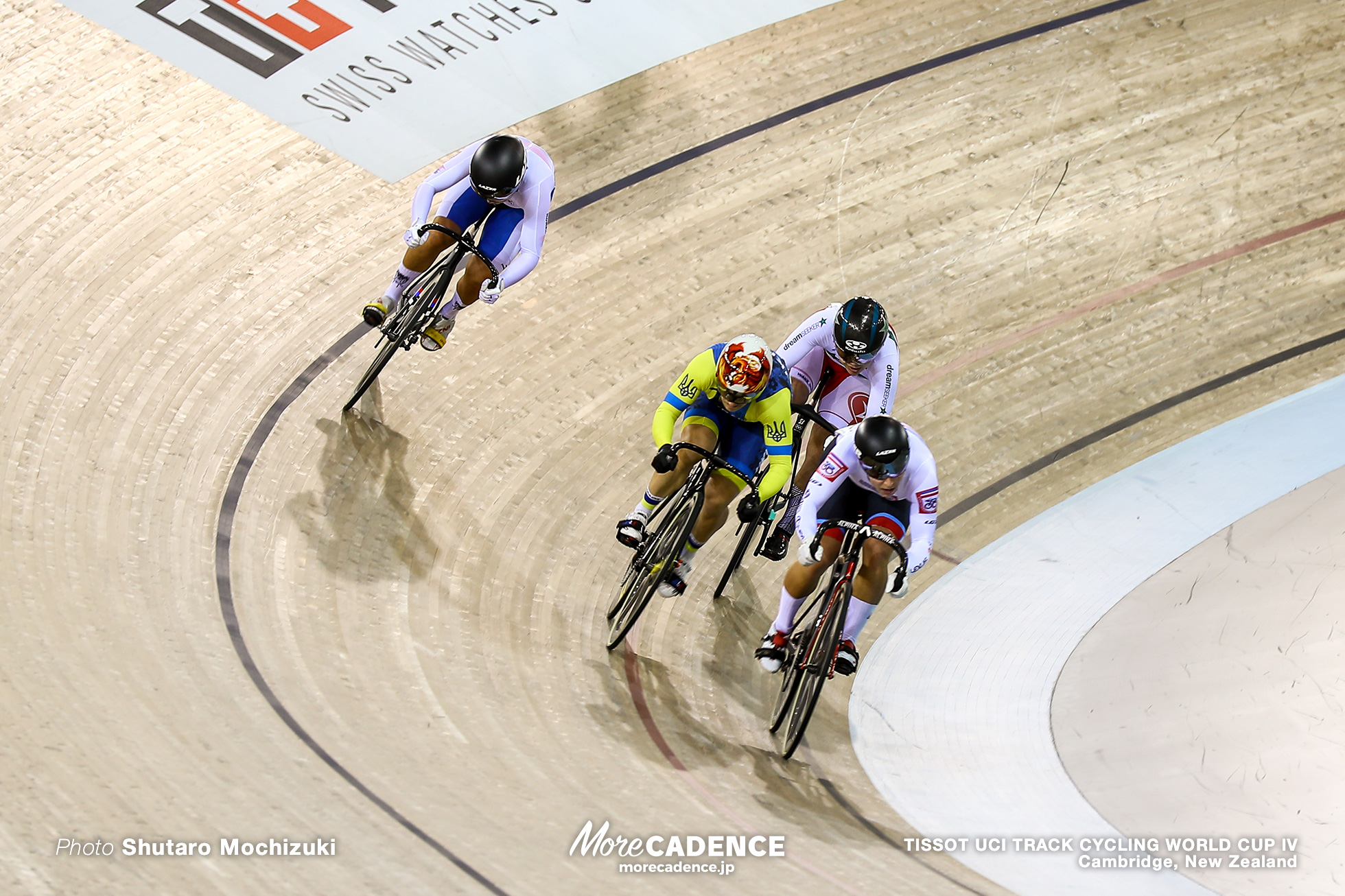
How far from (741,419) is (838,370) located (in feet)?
2.24

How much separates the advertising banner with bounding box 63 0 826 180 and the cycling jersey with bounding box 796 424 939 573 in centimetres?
341

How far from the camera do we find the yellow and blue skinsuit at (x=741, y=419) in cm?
462

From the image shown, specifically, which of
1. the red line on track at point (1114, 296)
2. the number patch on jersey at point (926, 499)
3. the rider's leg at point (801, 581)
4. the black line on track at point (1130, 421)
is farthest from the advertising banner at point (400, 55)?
the number patch on jersey at point (926, 499)

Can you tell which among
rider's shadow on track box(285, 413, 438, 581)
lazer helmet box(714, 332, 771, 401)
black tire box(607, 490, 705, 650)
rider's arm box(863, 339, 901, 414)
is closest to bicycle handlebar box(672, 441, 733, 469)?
black tire box(607, 490, 705, 650)

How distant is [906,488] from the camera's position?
4316 mm

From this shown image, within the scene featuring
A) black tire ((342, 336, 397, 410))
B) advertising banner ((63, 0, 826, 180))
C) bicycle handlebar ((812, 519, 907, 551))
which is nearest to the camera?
bicycle handlebar ((812, 519, 907, 551))

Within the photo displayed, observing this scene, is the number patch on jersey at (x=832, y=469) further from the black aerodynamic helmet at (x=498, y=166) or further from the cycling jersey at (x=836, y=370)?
the black aerodynamic helmet at (x=498, y=166)

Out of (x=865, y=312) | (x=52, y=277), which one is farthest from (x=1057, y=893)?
(x=52, y=277)

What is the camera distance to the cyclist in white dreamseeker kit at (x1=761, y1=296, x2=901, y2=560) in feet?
15.5

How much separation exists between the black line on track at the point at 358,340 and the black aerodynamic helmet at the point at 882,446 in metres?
1.31

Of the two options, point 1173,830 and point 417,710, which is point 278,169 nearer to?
point 417,710

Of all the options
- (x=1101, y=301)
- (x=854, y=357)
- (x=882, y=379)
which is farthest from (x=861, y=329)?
(x=1101, y=301)

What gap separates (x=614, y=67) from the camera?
728cm

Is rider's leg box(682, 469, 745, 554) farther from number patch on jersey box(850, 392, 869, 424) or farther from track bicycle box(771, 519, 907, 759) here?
number patch on jersey box(850, 392, 869, 424)
